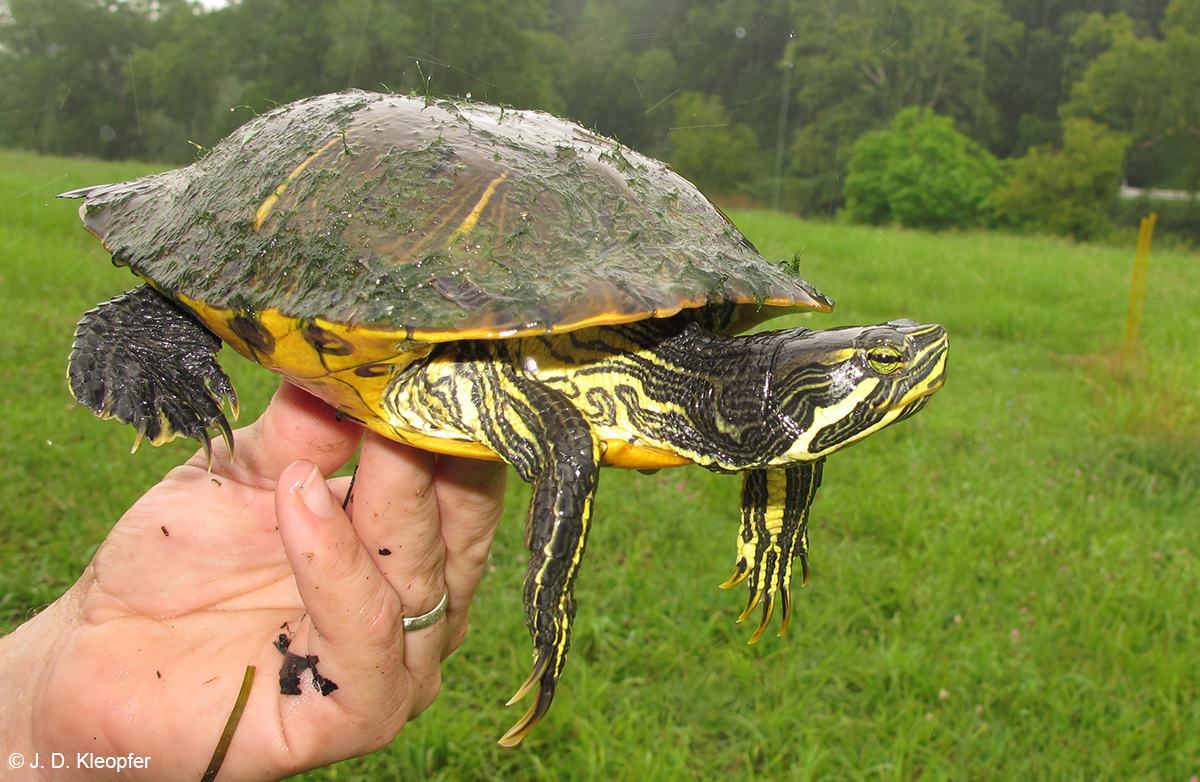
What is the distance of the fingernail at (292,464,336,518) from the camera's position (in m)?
1.36

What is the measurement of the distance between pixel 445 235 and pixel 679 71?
3.76 metres

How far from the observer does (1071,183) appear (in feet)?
57.3

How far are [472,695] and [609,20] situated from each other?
9.74 feet

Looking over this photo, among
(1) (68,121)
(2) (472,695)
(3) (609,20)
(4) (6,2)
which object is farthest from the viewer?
(1) (68,121)

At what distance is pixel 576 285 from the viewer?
4.08ft

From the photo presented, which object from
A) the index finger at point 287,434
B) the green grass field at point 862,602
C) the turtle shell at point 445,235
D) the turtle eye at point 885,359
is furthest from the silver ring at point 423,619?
the turtle eye at point 885,359

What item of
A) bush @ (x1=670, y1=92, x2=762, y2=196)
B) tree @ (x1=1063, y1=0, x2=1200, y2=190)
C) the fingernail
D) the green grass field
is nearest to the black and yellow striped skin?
the fingernail

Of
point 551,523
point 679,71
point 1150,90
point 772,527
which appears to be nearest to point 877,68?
point 1150,90

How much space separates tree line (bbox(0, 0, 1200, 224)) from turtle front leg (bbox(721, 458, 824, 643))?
4.12ft

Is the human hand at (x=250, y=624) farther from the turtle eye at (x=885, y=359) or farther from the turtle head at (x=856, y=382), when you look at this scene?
the turtle eye at (x=885, y=359)

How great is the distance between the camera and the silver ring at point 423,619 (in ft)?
5.22

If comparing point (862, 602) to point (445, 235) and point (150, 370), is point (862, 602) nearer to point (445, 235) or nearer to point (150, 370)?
point (445, 235)

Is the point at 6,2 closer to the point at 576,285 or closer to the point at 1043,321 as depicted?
the point at 576,285

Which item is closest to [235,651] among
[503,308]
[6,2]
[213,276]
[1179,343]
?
[213,276]
